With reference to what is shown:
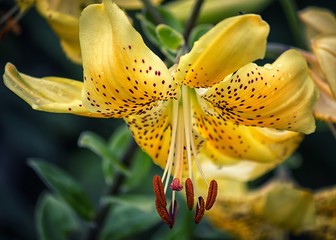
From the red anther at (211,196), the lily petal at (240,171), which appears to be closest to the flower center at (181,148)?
the red anther at (211,196)

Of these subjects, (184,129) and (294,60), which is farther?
(184,129)

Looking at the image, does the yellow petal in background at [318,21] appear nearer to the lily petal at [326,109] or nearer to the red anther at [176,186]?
the lily petal at [326,109]

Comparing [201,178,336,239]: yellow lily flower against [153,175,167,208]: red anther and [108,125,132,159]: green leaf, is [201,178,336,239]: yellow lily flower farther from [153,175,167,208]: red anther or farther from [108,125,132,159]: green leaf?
[153,175,167,208]: red anther

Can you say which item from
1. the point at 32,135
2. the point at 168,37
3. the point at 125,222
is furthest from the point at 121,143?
the point at 32,135

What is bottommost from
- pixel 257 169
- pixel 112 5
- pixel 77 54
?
pixel 257 169

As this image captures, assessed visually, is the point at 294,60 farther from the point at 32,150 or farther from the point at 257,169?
the point at 32,150

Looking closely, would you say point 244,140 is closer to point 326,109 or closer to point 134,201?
point 326,109

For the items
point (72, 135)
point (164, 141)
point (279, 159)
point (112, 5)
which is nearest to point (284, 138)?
point (279, 159)
